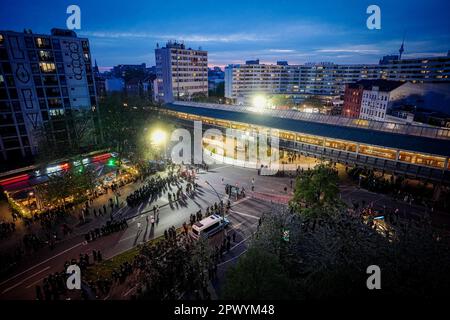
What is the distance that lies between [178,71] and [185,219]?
73.7 metres

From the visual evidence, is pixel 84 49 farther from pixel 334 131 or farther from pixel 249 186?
pixel 334 131

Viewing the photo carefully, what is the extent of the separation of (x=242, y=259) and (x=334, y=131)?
25550 mm

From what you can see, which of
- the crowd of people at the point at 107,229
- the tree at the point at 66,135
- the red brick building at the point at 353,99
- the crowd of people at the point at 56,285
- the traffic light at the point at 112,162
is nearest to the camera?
the crowd of people at the point at 56,285

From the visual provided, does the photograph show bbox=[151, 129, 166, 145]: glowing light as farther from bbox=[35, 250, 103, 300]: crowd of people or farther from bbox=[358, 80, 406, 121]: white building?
bbox=[358, 80, 406, 121]: white building

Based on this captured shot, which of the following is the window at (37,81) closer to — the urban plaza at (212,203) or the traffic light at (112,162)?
the urban plaza at (212,203)

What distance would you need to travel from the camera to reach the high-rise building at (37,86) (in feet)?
115

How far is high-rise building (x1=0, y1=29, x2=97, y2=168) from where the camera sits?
115 ft

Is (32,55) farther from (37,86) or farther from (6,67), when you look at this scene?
(37,86)

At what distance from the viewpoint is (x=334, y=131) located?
102 ft

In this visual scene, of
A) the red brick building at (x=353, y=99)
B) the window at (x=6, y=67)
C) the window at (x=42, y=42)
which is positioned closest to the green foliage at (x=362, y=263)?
the window at (x=6, y=67)

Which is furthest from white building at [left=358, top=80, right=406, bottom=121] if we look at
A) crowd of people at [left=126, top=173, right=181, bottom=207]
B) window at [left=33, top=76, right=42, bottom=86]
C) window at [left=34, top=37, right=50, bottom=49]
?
window at [left=33, top=76, right=42, bottom=86]

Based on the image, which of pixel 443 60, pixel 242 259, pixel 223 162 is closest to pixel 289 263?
pixel 242 259

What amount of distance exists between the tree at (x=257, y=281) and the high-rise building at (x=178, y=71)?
76.8 m

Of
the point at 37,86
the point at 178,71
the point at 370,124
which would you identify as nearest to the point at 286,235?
the point at 370,124
